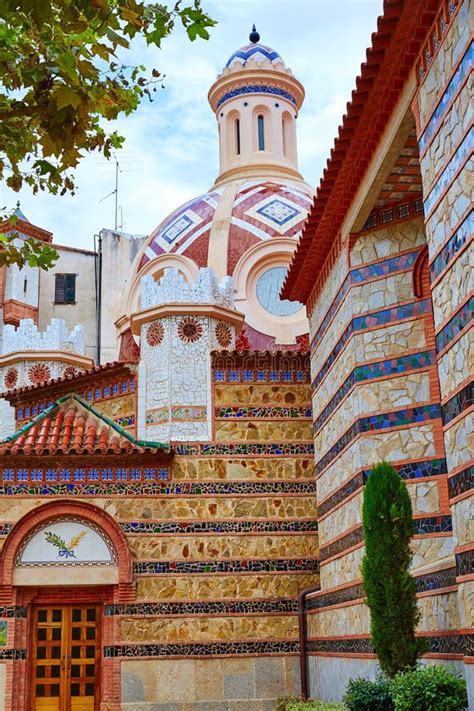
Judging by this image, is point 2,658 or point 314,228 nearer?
point 314,228

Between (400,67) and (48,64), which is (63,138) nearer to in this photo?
(48,64)

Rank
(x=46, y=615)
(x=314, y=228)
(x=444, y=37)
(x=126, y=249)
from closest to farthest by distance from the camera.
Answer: (x=444, y=37)
(x=314, y=228)
(x=46, y=615)
(x=126, y=249)

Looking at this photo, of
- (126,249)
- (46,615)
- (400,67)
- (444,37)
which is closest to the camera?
(444,37)

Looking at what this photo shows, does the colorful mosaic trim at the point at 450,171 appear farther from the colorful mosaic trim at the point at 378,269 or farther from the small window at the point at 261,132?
the small window at the point at 261,132

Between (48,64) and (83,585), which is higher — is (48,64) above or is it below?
above

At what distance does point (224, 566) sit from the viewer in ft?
47.2

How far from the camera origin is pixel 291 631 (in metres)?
14.3

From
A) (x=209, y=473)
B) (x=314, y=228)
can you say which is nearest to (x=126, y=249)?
(x=209, y=473)

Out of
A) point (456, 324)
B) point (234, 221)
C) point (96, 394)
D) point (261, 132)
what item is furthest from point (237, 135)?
point (456, 324)

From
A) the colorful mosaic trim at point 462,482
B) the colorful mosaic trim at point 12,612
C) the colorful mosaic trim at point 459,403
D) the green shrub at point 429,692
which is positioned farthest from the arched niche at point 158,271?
the green shrub at point 429,692

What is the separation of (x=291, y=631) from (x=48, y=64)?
9715 mm

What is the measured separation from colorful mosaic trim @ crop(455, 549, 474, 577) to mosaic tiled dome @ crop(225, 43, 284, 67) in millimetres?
18512

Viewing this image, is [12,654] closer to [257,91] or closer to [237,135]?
[237,135]

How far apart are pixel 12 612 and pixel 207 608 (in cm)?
276
